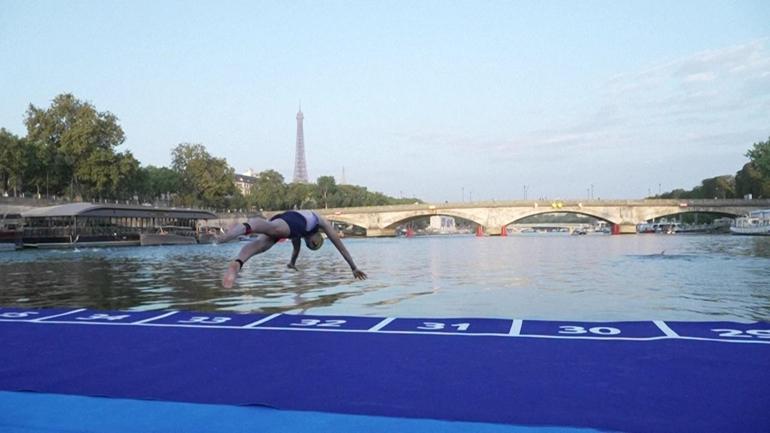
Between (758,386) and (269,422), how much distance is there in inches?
143

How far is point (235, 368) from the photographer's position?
6.03 m

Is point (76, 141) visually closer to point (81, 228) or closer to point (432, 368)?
point (81, 228)

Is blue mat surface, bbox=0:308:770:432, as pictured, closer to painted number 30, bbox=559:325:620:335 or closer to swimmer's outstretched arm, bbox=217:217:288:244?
painted number 30, bbox=559:325:620:335

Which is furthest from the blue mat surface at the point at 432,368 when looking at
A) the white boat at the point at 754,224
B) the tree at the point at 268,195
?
the tree at the point at 268,195

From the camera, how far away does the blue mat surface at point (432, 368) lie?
4664 millimetres

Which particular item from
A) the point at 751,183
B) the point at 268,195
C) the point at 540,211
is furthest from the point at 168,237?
the point at 751,183

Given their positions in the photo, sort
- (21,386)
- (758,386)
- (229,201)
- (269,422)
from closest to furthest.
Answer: (269,422) → (758,386) → (21,386) → (229,201)

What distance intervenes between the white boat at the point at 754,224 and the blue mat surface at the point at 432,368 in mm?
77519

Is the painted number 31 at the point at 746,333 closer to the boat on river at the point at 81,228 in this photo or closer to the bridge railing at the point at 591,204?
the boat on river at the point at 81,228

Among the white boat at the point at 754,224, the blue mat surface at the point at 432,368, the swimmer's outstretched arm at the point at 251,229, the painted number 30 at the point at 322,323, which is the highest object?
the swimmer's outstretched arm at the point at 251,229

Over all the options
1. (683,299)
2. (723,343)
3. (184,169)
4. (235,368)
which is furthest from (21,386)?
(184,169)

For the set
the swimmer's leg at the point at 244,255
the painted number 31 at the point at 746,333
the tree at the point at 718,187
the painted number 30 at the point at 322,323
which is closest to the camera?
the painted number 31 at the point at 746,333

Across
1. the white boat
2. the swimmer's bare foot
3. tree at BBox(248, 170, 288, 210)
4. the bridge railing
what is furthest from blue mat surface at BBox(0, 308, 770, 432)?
tree at BBox(248, 170, 288, 210)

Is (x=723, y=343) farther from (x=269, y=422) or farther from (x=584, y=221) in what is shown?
(x=584, y=221)
